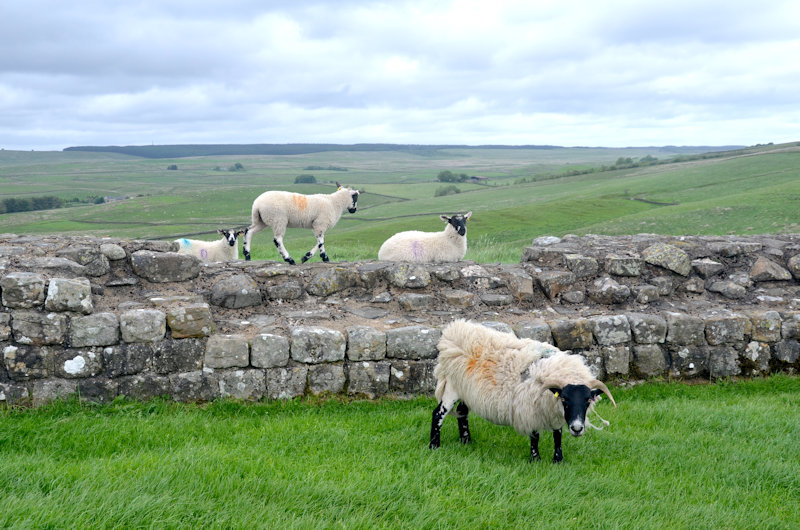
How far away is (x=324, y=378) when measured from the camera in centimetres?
823

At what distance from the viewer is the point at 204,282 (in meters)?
9.87

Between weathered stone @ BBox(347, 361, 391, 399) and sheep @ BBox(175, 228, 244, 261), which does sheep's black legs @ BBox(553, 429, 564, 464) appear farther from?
sheep @ BBox(175, 228, 244, 261)

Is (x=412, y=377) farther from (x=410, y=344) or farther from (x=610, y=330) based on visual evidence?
(x=610, y=330)

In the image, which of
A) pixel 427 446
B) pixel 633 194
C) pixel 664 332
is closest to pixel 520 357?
pixel 427 446

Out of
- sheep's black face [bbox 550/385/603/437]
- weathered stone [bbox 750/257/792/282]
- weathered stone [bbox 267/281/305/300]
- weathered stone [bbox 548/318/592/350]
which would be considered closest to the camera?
sheep's black face [bbox 550/385/603/437]

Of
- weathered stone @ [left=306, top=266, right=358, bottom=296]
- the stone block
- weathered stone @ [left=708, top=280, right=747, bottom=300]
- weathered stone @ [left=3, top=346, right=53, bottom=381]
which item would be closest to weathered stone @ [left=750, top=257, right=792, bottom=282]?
A: weathered stone @ [left=708, top=280, right=747, bottom=300]

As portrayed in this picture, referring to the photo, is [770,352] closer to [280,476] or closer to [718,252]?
[718,252]

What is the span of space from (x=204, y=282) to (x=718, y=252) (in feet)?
31.3

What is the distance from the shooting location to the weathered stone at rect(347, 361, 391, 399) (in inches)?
328

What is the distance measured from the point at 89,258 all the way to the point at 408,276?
503 cm

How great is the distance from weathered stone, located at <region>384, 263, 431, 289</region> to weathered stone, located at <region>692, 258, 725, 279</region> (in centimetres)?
509

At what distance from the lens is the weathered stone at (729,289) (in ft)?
35.3

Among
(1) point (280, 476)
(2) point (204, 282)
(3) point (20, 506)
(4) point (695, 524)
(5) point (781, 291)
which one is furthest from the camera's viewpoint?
(5) point (781, 291)

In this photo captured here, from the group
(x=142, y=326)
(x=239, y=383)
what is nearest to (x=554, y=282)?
(x=239, y=383)
